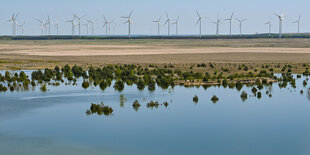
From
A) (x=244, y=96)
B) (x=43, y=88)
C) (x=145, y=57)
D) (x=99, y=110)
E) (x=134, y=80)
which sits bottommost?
(x=99, y=110)

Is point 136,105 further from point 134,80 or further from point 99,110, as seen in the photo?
point 134,80

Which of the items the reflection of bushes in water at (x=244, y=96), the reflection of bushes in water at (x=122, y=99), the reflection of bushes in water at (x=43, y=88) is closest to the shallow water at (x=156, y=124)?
the reflection of bushes in water at (x=122, y=99)

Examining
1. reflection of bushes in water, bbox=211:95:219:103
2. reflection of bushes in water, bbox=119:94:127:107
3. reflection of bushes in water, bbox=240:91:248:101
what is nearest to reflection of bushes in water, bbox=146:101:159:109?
reflection of bushes in water, bbox=119:94:127:107

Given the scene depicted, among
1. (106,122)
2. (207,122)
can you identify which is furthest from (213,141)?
(106,122)

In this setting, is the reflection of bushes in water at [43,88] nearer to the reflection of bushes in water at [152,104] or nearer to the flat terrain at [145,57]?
the reflection of bushes in water at [152,104]

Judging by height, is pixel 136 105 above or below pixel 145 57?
below

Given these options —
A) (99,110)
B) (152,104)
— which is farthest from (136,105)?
(99,110)

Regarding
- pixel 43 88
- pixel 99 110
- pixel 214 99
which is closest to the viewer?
pixel 99 110

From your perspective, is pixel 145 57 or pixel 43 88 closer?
pixel 43 88

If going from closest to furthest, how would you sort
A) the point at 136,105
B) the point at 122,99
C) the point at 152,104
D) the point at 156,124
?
1. the point at 156,124
2. the point at 136,105
3. the point at 152,104
4. the point at 122,99
